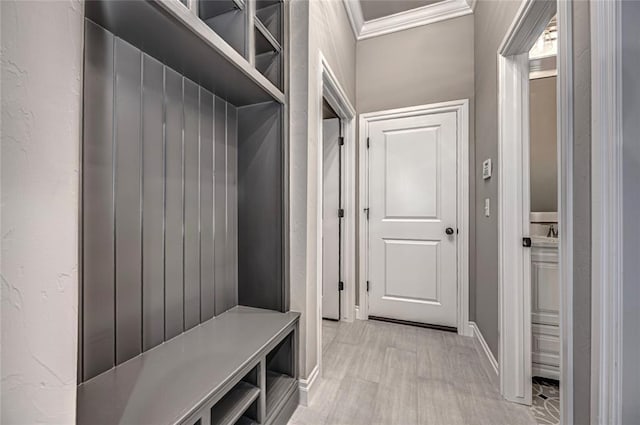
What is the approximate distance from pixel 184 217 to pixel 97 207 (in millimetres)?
378

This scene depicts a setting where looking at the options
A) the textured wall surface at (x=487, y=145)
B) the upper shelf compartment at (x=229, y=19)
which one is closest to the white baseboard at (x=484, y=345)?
the textured wall surface at (x=487, y=145)

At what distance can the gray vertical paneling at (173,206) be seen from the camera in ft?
3.92

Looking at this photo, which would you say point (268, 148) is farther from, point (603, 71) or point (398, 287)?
point (398, 287)

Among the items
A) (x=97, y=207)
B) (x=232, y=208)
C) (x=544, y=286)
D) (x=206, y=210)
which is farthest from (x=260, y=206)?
(x=544, y=286)

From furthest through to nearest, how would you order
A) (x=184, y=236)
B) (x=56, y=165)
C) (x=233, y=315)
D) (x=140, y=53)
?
(x=233, y=315), (x=184, y=236), (x=140, y=53), (x=56, y=165)

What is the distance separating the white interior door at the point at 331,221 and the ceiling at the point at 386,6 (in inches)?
40.8

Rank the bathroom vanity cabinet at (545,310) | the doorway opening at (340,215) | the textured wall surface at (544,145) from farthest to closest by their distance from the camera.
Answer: the doorway opening at (340,215), the textured wall surface at (544,145), the bathroom vanity cabinet at (545,310)

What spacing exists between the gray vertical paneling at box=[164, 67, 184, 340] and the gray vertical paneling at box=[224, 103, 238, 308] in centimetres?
34

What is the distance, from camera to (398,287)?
2.68 meters

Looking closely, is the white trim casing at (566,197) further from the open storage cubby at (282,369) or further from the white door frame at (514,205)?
the open storage cubby at (282,369)

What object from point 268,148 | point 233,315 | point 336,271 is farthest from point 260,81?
point 336,271

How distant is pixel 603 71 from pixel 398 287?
7.23ft

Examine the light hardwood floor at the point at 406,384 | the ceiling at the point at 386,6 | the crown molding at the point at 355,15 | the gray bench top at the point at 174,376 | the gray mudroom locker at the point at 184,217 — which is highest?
the ceiling at the point at 386,6

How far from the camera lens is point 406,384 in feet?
5.59
